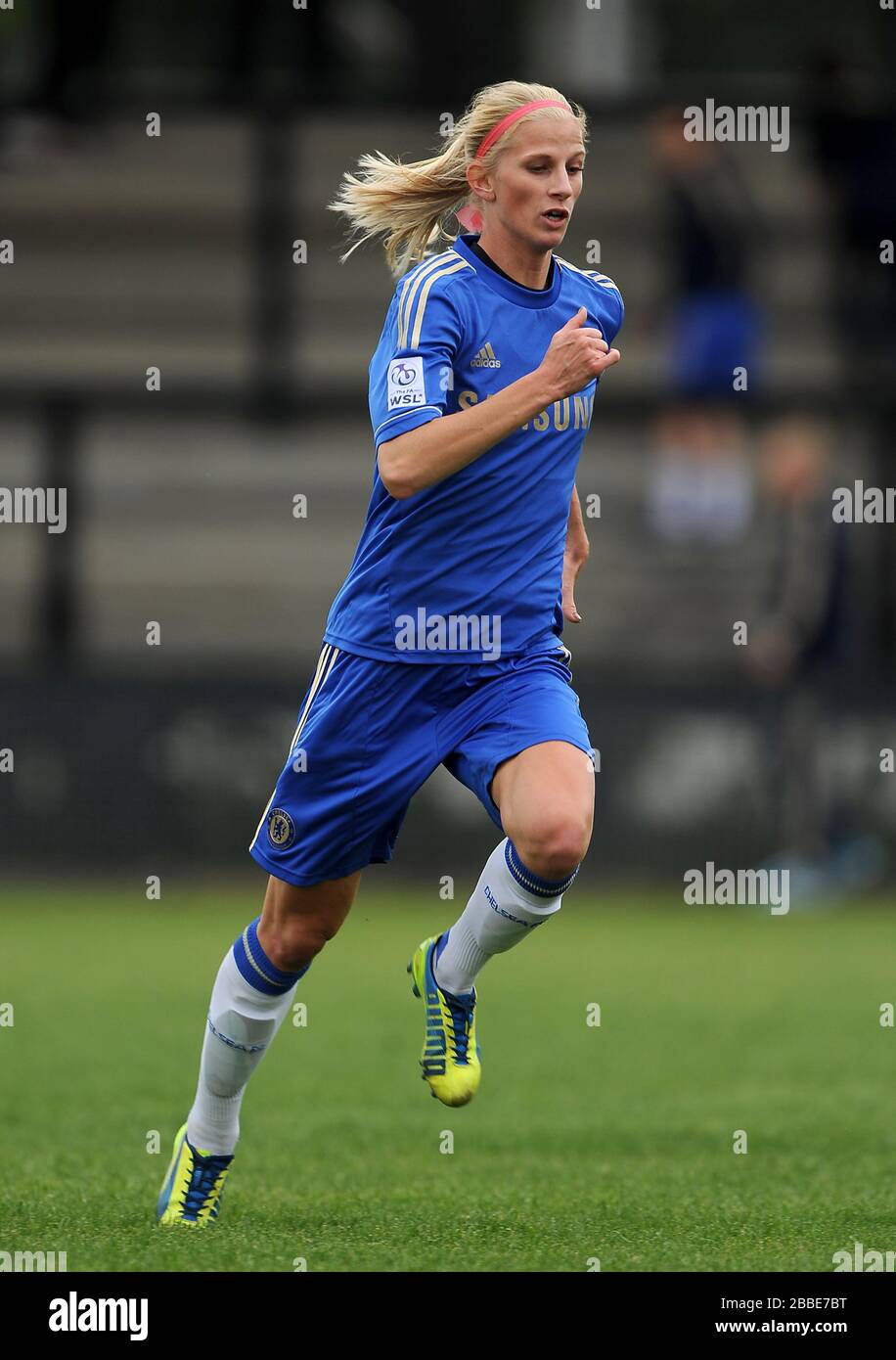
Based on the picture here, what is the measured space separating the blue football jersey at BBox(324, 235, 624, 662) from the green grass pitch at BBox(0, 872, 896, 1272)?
1362 millimetres

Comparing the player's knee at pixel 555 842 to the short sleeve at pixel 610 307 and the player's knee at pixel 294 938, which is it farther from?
the short sleeve at pixel 610 307

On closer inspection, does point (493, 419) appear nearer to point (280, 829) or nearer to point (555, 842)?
point (555, 842)

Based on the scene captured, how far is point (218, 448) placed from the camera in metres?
14.8

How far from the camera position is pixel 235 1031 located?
5.39 meters

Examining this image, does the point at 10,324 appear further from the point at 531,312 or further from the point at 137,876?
the point at 531,312

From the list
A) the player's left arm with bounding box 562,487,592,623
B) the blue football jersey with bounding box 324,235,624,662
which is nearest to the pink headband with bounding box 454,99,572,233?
the blue football jersey with bounding box 324,235,624,662

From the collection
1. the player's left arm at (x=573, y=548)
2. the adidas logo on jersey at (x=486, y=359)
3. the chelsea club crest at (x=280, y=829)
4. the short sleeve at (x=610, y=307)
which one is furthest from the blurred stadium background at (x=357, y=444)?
the adidas logo on jersey at (x=486, y=359)

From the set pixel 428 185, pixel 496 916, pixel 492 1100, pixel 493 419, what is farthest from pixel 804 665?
pixel 493 419

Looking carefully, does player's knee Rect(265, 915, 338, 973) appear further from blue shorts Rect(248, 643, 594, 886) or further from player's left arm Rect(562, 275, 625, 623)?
player's left arm Rect(562, 275, 625, 623)

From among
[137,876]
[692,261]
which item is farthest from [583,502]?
[137,876]

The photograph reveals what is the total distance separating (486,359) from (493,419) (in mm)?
390

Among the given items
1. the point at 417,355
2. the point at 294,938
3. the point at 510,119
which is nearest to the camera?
the point at 417,355

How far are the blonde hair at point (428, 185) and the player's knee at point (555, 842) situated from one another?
147 cm
